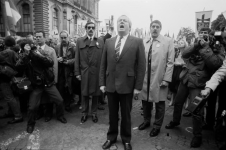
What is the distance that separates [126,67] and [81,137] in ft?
6.14

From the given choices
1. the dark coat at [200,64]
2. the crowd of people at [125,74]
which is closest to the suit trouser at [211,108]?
the crowd of people at [125,74]

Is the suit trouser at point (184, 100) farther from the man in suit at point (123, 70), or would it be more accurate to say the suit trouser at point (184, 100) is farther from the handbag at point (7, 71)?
the handbag at point (7, 71)

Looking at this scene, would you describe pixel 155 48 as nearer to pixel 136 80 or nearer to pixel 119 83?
pixel 136 80

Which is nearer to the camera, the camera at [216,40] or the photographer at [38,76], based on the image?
the camera at [216,40]

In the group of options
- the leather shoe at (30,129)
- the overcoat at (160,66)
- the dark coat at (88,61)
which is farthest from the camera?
the dark coat at (88,61)

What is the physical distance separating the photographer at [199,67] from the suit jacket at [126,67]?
3.78ft

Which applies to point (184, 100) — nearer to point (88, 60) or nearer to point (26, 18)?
point (88, 60)

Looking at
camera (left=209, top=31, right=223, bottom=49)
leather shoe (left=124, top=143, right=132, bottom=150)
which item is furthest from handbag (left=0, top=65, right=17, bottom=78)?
camera (left=209, top=31, right=223, bottom=49)

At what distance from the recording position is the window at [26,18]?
2283cm

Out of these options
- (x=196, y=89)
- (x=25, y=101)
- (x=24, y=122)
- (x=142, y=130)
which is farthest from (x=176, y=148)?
(x=25, y=101)

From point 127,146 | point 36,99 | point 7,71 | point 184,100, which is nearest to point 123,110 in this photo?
point 127,146

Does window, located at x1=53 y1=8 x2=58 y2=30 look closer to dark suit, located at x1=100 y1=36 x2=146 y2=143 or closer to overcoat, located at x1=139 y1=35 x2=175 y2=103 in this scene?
overcoat, located at x1=139 y1=35 x2=175 y2=103

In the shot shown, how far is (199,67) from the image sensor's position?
3311mm

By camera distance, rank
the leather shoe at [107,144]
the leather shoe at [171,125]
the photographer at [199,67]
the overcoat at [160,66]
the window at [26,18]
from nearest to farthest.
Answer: the photographer at [199,67], the leather shoe at [107,144], the overcoat at [160,66], the leather shoe at [171,125], the window at [26,18]
